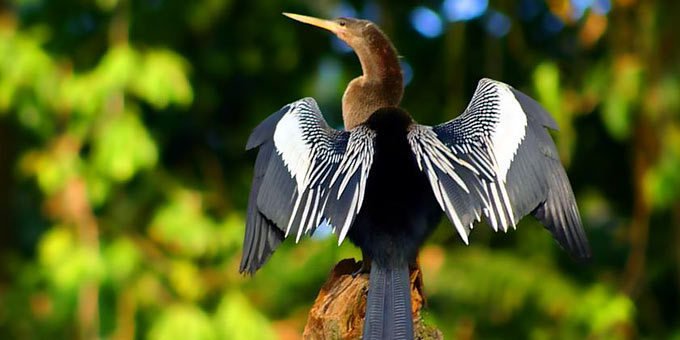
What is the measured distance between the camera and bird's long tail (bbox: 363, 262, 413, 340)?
11.1 feet

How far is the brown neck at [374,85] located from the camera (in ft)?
14.5

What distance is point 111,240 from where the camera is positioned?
768 centimetres

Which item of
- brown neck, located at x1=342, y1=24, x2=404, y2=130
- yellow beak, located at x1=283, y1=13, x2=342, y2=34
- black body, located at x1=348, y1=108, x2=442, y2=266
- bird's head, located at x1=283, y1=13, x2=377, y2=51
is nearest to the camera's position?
black body, located at x1=348, y1=108, x2=442, y2=266

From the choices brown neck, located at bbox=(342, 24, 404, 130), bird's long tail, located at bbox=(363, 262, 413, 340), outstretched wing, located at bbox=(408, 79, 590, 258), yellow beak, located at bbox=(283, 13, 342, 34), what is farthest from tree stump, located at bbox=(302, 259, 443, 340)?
yellow beak, located at bbox=(283, 13, 342, 34)

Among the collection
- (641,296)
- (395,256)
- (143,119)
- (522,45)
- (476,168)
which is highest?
(476,168)

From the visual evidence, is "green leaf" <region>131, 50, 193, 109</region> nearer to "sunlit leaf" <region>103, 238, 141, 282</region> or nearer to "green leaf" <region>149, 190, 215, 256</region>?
"green leaf" <region>149, 190, 215, 256</region>

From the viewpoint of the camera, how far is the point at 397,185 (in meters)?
3.66

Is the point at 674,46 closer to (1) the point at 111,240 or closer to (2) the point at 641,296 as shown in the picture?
(2) the point at 641,296

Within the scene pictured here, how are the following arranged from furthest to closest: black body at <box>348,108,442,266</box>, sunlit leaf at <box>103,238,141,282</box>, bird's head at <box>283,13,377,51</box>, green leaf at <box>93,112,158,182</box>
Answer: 1. sunlit leaf at <box>103,238,141,282</box>
2. green leaf at <box>93,112,158,182</box>
3. bird's head at <box>283,13,377,51</box>
4. black body at <box>348,108,442,266</box>

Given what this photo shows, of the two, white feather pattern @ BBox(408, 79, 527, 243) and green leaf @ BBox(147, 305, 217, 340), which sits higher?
white feather pattern @ BBox(408, 79, 527, 243)

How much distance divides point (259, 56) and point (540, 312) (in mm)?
2265

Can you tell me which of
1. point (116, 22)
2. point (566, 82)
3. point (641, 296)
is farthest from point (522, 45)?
point (116, 22)

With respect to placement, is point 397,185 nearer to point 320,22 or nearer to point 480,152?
point 480,152

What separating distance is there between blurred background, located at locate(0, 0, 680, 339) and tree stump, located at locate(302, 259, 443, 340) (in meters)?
2.97
